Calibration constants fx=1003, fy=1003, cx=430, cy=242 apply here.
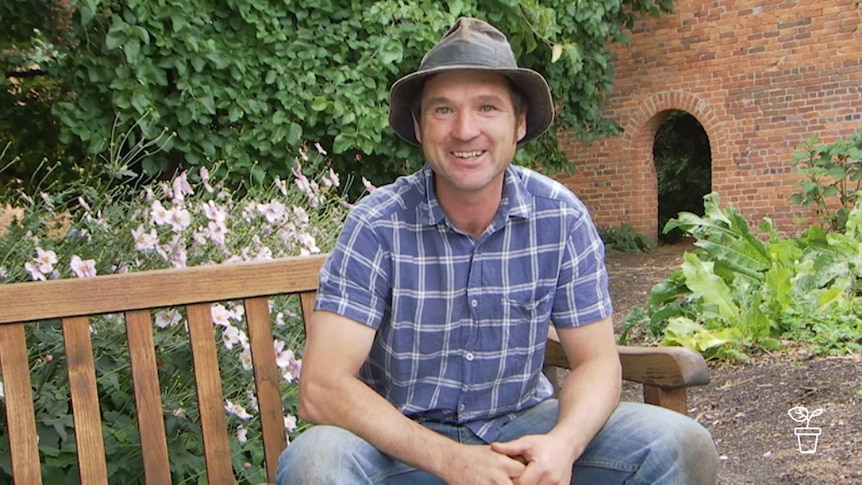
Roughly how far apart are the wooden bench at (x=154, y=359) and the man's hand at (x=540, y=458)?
0.39 meters

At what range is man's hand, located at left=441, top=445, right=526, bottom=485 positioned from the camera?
6.57 ft

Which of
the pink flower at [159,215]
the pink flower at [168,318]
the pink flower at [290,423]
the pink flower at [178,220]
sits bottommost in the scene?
the pink flower at [290,423]

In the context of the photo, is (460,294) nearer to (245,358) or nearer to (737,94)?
(245,358)

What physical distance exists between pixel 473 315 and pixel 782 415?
2.78m

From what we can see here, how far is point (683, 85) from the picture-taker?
1318 cm

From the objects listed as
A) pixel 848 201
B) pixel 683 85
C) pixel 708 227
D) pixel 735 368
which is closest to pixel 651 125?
pixel 683 85

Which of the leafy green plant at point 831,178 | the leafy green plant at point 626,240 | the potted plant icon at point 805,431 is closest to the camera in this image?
the potted plant icon at point 805,431

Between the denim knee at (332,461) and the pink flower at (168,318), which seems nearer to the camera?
the denim knee at (332,461)

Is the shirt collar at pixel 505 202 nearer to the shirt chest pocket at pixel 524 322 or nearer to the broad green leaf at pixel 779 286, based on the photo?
the shirt chest pocket at pixel 524 322

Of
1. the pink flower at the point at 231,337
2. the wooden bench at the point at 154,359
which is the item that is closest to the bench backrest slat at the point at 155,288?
the wooden bench at the point at 154,359

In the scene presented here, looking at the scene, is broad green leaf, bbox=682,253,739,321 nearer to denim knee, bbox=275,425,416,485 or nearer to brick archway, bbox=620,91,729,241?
denim knee, bbox=275,425,416,485

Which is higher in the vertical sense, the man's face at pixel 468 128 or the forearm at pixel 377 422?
the man's face at pixel 468 128

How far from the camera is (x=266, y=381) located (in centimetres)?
250

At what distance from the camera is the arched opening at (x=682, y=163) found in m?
16.2
